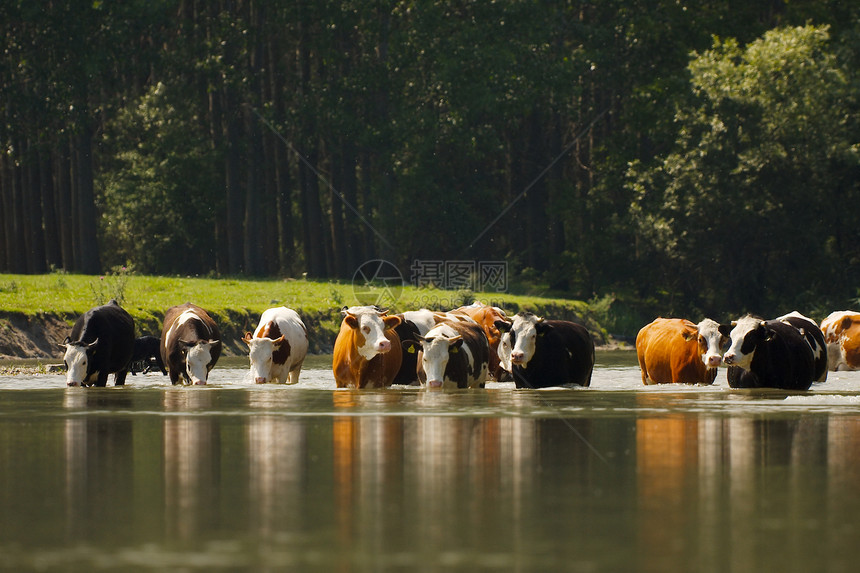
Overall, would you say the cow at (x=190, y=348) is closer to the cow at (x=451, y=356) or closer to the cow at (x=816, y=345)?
the cow at (x=451, y=356)

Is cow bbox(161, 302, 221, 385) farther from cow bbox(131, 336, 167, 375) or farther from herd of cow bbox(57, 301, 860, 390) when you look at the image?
cow bbox(131, 336, 167, 375)

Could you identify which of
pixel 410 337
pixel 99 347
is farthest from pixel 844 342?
pixel 99 347

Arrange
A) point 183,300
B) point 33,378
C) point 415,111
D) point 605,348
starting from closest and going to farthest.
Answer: point 33,378 < point 183,300 < point 605,348 < point 415,111

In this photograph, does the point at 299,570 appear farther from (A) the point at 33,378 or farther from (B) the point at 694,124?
(B) the point at 694,124

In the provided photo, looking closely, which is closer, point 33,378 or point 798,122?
point 33,378

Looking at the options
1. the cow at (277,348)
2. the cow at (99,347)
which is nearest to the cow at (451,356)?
the cow at (277,348)

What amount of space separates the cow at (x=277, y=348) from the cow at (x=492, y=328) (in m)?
3.76

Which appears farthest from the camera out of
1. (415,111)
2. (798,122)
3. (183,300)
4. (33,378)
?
(415,111)

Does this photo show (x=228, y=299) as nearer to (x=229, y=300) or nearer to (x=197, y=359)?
(x=229, y=300)

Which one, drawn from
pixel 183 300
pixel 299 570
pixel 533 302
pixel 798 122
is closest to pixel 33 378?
pixel 183 300

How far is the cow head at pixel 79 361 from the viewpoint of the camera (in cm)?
2584

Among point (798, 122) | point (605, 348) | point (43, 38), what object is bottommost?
point (605, 348)

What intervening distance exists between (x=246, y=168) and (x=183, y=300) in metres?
30.7

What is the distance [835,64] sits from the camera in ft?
210
